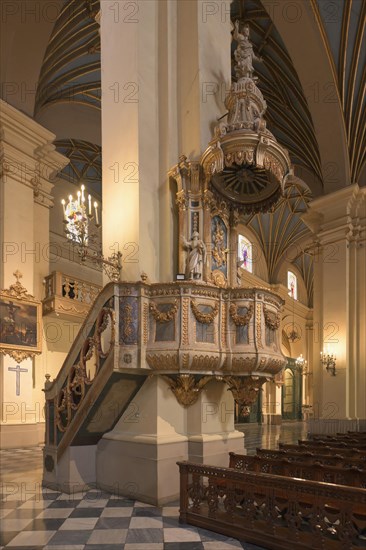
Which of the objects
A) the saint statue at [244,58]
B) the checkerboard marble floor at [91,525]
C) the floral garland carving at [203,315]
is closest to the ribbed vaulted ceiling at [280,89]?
the saint statue at [244,58]

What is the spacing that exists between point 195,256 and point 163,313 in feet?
2.82

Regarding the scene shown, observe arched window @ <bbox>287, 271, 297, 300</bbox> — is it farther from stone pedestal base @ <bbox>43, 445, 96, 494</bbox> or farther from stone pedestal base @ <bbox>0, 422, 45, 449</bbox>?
stone pedestal base @ <bbox>43, 445, 96, 494</bbox>

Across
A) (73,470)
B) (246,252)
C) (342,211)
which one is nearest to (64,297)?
(73,470)

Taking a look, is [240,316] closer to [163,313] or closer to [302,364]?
[163,313]

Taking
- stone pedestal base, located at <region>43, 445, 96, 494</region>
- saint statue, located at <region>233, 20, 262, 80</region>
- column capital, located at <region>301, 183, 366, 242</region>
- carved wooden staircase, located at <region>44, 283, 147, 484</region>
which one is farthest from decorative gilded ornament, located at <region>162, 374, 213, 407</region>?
column capital, located at <region>301, 183, 366, 242</region>

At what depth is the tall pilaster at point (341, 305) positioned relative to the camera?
1422 cm

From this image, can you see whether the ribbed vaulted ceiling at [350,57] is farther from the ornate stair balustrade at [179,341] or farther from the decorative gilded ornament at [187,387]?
the decorative gilded ornament at [187,387]

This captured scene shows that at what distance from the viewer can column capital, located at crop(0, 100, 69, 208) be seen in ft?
42.3

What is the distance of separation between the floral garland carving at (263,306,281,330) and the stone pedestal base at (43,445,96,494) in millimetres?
2821

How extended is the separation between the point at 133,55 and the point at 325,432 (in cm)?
1127

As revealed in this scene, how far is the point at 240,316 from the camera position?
239 inches

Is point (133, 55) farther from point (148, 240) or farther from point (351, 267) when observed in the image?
point (351, 267)

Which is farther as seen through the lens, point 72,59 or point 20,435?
point 72,59

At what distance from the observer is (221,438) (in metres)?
6.58
